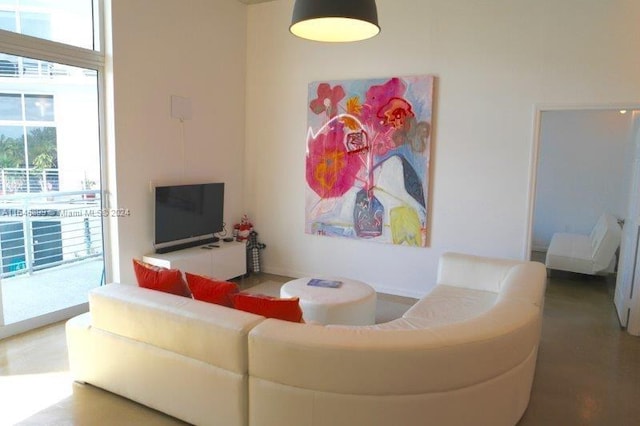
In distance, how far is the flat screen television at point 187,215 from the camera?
4.98 metres

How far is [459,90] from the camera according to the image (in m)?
4.95

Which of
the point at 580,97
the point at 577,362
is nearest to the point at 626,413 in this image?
the point at 577,362

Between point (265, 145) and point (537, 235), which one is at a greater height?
point (265, 145)

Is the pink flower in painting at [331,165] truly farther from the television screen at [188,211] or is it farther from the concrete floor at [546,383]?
the concrete floor at [546,383]

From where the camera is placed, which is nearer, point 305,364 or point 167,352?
point 305,364

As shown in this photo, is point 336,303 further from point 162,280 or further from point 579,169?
point 579,169

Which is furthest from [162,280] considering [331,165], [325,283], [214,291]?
[331,165]

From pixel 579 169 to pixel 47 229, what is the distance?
301 inches

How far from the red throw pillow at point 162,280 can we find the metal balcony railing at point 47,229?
1670mm

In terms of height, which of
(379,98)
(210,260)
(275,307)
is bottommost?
(210,260)

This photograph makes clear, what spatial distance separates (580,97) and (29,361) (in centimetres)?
536

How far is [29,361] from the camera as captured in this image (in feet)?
11.4

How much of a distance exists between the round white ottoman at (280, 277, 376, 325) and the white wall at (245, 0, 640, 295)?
5.02 feet

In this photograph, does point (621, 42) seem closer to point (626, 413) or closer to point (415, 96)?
point (415, 96)
